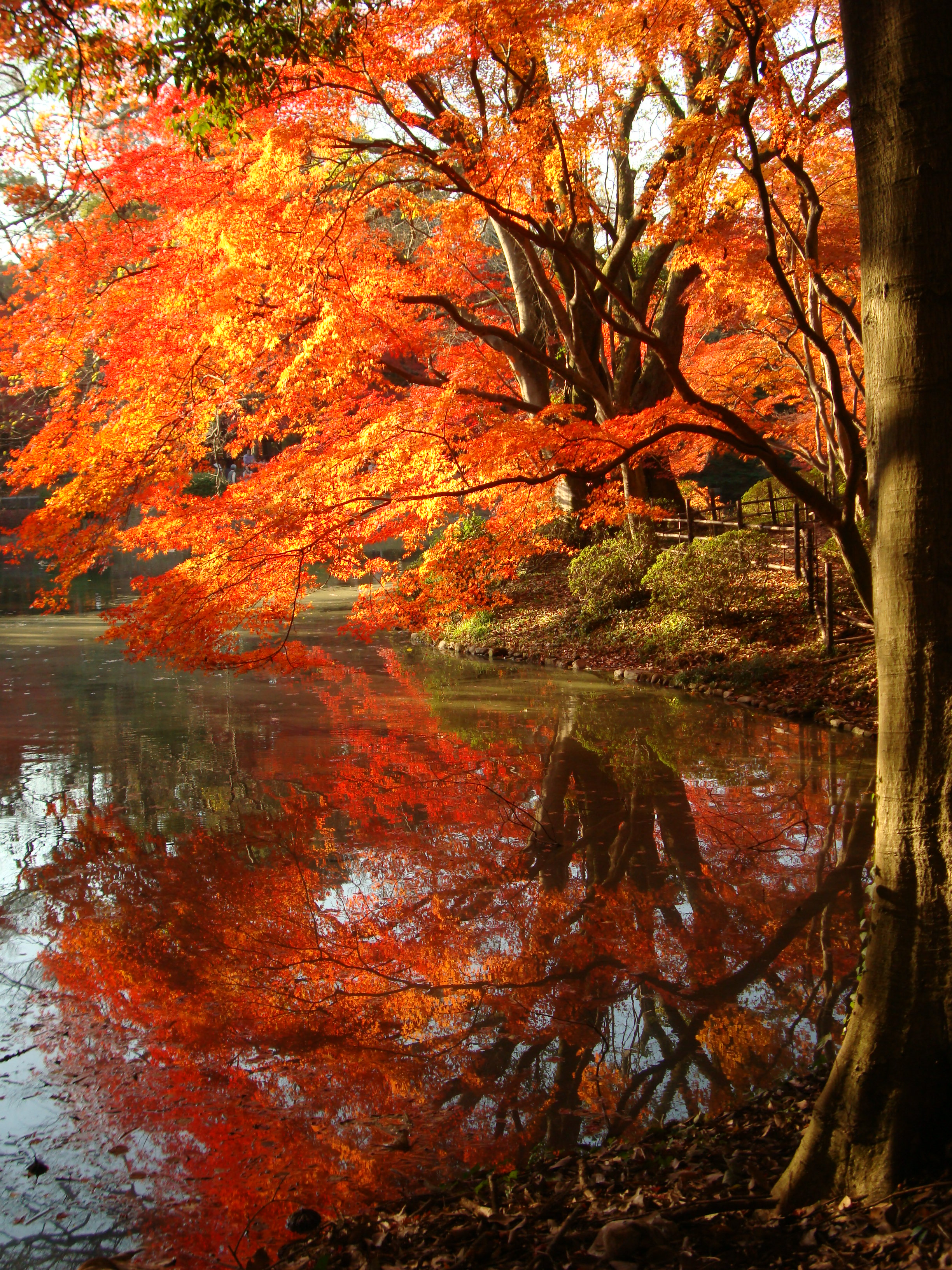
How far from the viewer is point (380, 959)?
4.77 meters

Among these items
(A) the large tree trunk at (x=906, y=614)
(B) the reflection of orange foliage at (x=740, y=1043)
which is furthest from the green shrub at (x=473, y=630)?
(A) the large tree trunk at (x=906, y=614)

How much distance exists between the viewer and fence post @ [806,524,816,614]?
11.6 m

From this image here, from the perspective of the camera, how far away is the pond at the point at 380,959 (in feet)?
10.5

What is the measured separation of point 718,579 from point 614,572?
242cm

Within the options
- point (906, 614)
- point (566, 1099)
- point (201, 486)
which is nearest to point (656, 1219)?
point (566, 1099)

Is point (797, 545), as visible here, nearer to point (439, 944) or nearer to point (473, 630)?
point (473, 630)

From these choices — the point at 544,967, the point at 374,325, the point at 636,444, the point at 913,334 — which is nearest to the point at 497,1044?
the point at 544,967

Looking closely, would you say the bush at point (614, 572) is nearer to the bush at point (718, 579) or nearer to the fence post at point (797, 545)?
the bush at point (718, 579)

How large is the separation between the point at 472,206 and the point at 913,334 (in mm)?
7297

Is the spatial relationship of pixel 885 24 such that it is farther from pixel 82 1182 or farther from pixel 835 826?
pixel 835 826

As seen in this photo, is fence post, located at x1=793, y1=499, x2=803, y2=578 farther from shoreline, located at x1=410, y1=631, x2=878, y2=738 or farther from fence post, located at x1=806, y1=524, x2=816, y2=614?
shoreline, located at x1=410, y1=631, x2=878, y2=738

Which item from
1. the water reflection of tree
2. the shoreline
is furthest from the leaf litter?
the shoreline

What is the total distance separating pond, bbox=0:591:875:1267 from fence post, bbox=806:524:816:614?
2.61 metres

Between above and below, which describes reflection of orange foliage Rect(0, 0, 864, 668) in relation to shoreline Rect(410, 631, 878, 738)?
above
